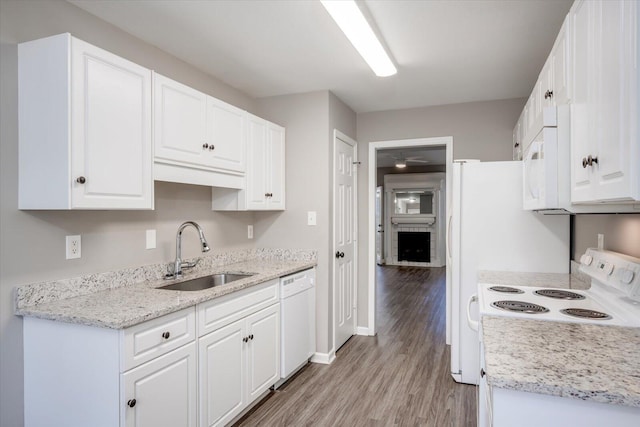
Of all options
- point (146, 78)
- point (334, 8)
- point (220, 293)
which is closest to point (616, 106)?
point (334, 8)

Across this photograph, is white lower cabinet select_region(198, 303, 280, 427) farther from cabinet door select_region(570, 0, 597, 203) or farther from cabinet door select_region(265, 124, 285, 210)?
cabinet door select_region(570, 0, 597, 203)

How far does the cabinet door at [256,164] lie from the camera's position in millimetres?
2963

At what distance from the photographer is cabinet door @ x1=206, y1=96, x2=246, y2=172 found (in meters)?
2.54

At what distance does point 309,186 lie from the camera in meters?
3.42

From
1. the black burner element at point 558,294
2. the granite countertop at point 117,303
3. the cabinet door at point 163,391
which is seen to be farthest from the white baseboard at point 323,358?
the black burner element at point 558,294

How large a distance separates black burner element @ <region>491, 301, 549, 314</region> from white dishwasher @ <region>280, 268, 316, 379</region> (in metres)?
1.55

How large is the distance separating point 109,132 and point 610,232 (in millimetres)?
2698

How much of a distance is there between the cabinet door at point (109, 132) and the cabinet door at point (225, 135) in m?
0.54

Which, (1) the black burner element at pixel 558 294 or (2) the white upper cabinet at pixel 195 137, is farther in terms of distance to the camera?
(2) the white upper cabinet at pixel 195 137

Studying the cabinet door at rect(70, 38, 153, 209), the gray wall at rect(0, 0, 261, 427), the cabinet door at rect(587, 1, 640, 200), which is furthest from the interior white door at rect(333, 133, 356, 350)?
the cabinet door at rect(587, 1, 640, 200)

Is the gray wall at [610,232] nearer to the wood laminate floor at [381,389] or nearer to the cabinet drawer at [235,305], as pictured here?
the wood laminate floor at [381,389]

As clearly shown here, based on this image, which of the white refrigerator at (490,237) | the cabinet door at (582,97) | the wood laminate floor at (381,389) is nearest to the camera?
the cabinet door at (582,97)

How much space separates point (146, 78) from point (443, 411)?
2721mm

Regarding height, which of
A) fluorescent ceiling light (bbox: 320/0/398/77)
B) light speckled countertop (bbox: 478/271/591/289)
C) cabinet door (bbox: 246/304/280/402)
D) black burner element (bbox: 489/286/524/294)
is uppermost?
fluorescent ceiling light (bbox: 320/0/398/77)
